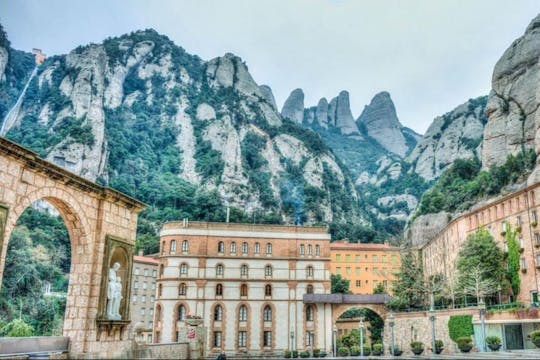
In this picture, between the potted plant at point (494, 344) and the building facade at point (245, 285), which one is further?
the building facade at point (245, 285)

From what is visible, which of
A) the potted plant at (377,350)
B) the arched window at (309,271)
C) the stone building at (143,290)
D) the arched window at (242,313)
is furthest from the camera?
the stone building at (143,290)

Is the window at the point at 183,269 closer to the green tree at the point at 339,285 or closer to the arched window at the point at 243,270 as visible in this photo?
the arched window at the point at 243,270

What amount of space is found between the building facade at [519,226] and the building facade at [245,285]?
14318 mm

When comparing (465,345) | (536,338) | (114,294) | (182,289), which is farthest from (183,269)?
(114,294)

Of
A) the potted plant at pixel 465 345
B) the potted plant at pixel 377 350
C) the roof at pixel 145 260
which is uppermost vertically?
the roof at pixel 145 260

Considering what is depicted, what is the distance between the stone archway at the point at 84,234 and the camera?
1262 centimetres

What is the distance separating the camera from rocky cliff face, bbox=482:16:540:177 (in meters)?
61.2

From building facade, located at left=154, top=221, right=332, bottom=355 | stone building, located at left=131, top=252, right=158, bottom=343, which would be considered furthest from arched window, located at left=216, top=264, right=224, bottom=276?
stone building, located at left=131, top=252, right=158, bottom=343

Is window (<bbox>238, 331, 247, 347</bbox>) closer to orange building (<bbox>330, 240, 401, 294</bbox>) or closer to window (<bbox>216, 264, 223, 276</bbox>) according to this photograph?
window (<bbox>216, 264, 223, 276</bbox>)

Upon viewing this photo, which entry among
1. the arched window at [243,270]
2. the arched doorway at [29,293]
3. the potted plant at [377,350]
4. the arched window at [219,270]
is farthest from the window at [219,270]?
the potted plant at [377,350]

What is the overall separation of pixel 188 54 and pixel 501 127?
106822 millimetres

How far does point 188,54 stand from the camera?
147875mm

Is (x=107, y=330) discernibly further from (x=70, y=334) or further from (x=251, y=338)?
(x=251, y=338)

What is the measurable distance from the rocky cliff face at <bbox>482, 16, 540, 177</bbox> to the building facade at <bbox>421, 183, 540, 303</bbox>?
64.2 ft
